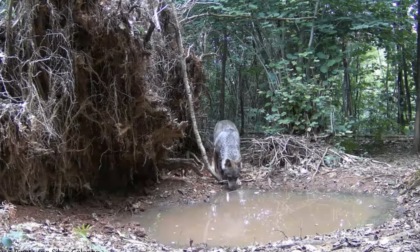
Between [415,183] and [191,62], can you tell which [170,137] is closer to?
[191,62]

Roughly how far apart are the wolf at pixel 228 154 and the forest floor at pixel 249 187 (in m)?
0.24

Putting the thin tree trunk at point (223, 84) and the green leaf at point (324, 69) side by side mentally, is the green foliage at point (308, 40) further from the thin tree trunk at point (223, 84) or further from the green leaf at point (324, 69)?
the thin tree trunk at point (223, 84)

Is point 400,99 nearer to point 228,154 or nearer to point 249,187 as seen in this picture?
point 228,154

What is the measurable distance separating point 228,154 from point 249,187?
0.83 m

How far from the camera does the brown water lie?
18.0 ft

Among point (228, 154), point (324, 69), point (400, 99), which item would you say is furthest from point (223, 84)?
point (400, 99)

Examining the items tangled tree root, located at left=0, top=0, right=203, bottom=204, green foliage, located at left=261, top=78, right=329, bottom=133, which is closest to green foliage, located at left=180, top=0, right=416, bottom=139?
green foliage, located at left=261, top=78, right=329, bottom=133

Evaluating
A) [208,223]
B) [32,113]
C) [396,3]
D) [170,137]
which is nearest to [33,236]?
[32,113]

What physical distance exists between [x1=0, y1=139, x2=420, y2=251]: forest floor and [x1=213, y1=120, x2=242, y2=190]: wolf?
0.24 meters

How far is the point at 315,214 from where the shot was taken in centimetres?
627

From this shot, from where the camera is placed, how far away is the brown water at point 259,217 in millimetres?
5473

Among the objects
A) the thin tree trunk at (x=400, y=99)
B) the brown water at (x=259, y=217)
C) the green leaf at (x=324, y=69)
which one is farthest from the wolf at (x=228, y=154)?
the thin tree trunk at (x=400, y=99)

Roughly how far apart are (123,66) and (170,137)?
1456 mm

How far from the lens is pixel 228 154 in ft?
27.8
